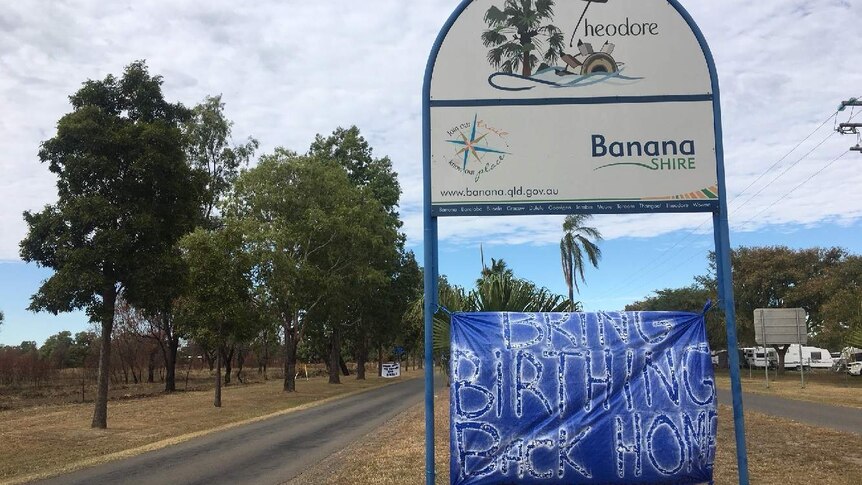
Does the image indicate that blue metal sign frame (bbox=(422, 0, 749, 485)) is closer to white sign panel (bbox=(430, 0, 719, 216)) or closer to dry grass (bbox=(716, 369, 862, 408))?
white sign panel (bbox=(430, 0, 719, 216))

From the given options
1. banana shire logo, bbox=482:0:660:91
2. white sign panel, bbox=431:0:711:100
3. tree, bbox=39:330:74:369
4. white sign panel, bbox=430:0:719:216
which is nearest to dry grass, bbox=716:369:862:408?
white sign panel, bbox=430:0:719:216

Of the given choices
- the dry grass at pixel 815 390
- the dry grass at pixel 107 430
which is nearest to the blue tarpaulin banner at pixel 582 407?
the dry grass at pixel 107 430

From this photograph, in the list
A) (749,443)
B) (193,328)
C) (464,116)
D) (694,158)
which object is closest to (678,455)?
(694,158)

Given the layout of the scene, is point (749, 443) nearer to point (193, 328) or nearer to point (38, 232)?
point (38, 232)

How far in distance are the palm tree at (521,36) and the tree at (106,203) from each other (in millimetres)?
14670

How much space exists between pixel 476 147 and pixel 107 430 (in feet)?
53.6

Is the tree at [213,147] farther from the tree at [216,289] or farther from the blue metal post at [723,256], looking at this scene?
the blue metal post at [723,256]

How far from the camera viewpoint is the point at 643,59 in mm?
6125

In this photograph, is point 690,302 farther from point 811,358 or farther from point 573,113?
point 573,113

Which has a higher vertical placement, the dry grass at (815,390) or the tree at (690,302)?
the tree at (690,302)

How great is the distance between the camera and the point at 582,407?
18.2 feet

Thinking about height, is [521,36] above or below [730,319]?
above

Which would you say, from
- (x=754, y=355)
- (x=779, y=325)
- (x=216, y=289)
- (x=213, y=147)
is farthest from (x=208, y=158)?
(x=754, y=355)

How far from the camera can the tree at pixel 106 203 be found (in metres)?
17.8
